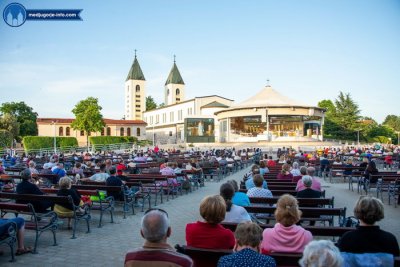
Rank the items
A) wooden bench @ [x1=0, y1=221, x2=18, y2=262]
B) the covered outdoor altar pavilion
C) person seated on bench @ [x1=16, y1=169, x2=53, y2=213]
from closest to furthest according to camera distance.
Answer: wooden bench @ [x1=0, y1=221, x2=18, y2=262], person seated on bench @ [x1=16, y1=169, x2=53, y2=213], the covered outdoor altar pavilion

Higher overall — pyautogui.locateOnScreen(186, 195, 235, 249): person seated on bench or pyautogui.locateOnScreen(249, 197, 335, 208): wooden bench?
pyautogui.locateOnScreen(186, 195, 235, 249): person seated on bench

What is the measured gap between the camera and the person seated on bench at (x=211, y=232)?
4.06 metres

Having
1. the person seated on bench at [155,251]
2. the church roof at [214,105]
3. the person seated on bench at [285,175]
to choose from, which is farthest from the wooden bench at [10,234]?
the church roof at [214,105]

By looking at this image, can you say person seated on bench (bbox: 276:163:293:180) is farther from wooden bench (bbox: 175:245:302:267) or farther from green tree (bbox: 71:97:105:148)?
green tree (bbox: 71:97:105:148)

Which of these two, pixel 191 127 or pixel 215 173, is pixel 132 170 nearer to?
pixel 215 173

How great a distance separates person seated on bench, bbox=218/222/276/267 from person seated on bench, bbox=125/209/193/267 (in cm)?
35

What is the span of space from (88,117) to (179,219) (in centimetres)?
5846

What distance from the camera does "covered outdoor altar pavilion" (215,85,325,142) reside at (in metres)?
52.8

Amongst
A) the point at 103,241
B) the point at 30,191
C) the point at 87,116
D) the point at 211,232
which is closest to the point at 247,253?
the point at 211,232

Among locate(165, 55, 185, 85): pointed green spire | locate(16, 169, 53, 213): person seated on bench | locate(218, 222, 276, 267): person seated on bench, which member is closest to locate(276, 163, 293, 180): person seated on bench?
locate(16, 169, 53, 213): person seated on bench

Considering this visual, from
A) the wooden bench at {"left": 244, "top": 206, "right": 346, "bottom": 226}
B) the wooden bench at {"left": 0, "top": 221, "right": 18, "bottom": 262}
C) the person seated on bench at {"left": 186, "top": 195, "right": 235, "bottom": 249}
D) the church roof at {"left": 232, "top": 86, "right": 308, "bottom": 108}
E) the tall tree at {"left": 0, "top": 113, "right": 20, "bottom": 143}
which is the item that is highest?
the church roof at {"left": 232, "top": 86, "right": 308, "bottom": 108}

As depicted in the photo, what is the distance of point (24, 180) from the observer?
8.12 metres

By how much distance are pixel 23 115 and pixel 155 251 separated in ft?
293

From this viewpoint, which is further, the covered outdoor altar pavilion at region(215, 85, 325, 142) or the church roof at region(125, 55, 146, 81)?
the church roof at region(125, 55, 146, 81)
